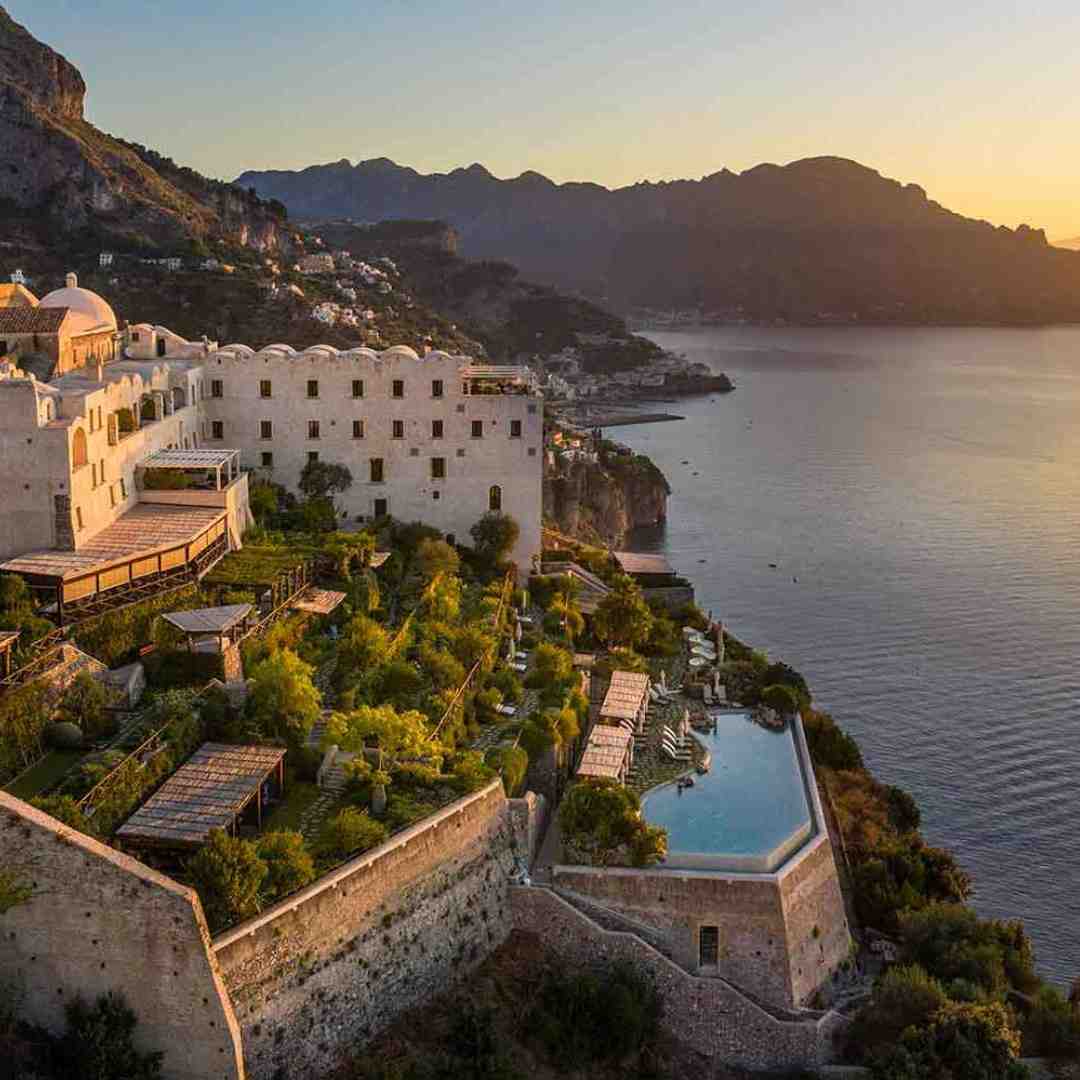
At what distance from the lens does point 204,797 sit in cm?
2080

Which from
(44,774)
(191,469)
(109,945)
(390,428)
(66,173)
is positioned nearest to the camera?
(109,945)

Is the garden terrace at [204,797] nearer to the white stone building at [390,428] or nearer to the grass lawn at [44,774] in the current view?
the grass lawn at [44,774]

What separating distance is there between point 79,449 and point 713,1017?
18671 mm

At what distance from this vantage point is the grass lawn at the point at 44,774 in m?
20.6

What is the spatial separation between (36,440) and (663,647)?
17.4 m

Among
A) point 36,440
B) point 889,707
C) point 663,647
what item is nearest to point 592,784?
point 663,647

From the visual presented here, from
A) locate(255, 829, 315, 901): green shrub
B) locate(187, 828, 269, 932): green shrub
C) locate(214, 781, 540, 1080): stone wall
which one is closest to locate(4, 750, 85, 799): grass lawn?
locate(187, 828, 269, 932): green shrub

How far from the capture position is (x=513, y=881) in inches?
897

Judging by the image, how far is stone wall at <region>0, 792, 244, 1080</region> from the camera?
16.4 meters

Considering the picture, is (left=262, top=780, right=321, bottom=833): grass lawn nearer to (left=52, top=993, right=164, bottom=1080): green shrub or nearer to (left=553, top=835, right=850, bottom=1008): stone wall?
(left=52, top=993, right=164, bottom=1080): green shrub

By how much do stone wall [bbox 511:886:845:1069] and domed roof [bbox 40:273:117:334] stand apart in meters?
25.9

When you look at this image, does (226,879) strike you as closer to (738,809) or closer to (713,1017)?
(713,1017)

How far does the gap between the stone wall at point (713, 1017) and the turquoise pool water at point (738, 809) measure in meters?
1.92

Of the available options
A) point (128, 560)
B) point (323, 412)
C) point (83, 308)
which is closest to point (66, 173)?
point (83, 308)
